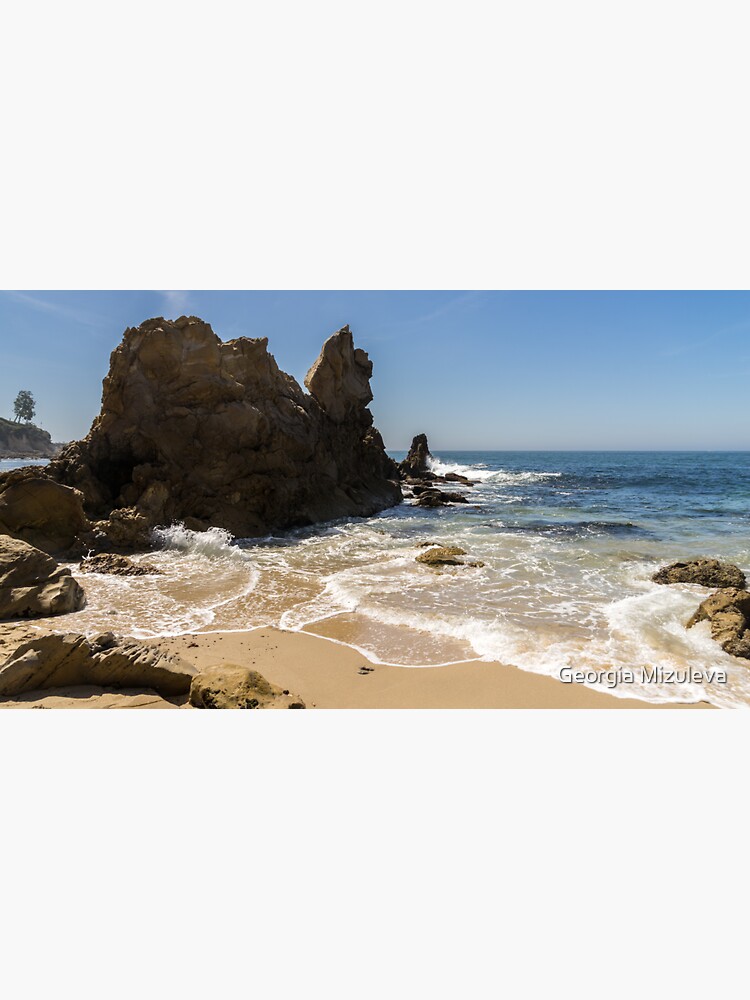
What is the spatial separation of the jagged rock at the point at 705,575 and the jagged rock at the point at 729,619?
2.53 meters

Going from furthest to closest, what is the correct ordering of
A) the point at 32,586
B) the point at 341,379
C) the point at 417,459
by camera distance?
the point at 417,459
the point at 341,379
the point at 32,586

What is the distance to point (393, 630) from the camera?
23.8 feet

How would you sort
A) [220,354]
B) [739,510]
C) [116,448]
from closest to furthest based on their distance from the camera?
[116,448] < [220,354] < [739,510]

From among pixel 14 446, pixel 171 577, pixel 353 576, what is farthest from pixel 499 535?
pixel 14 446

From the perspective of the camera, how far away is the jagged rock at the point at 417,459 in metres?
42.9

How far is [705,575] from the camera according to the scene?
32.2ft

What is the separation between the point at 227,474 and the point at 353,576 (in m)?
6.99

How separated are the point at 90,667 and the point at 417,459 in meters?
40.7

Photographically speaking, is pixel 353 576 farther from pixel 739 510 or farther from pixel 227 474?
pixel 739 510

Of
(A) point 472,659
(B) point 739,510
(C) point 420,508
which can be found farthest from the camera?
(C) point 420,508

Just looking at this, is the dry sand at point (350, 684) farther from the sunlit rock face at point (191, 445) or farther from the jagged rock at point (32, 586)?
the sunlit rock face at point (191, 445)

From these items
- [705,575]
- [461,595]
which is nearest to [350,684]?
[461,595]

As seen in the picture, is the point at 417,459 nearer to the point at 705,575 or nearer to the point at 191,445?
the point at 191,445

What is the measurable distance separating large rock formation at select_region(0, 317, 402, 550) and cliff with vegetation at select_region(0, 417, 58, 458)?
6489cm
